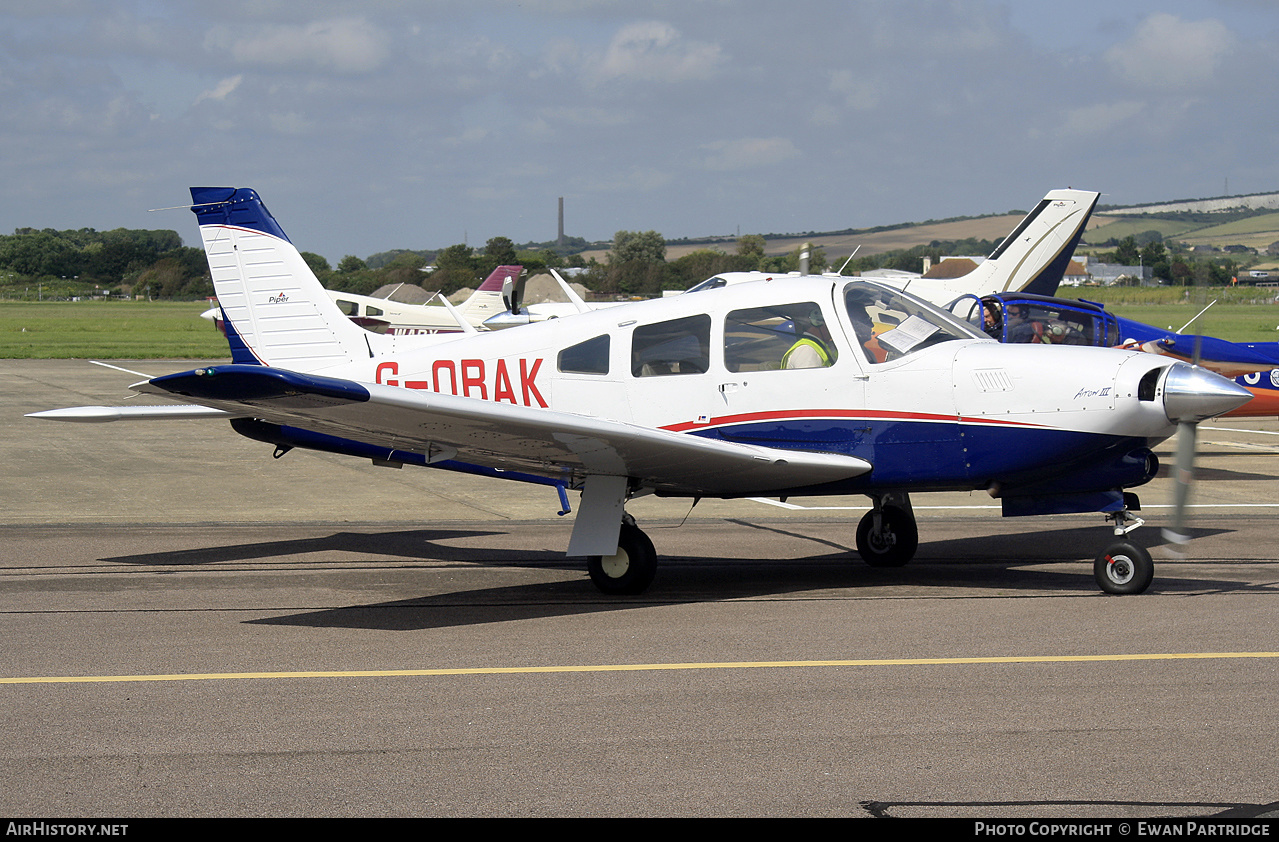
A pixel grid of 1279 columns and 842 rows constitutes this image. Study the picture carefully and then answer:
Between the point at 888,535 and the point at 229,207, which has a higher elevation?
the point at 229,207

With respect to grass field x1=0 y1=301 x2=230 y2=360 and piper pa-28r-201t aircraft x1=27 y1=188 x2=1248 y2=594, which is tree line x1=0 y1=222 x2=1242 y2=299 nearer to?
grass field x1=0 y1=301 x2=230 y2=360

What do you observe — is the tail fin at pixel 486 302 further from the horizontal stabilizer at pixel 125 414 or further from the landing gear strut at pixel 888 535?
the landing gear strut at pixel 888 535

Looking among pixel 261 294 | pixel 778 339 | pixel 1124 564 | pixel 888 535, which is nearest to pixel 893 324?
pixel 778 339

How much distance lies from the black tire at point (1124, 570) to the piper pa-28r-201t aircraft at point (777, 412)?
0.01m

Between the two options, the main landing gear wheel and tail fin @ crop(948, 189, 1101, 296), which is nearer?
the main landing gear wheel

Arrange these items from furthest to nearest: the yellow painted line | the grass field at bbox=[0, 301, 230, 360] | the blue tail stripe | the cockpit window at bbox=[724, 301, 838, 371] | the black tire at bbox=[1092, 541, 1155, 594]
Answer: the grass field at bbox=[0, 301, 230, 360]
the blue tail stripe
the cockpit window at bbox=[724, 301, 838, 371]
the black tire at bbox=[1092, 541, 1155, 594]
the yellow painted line

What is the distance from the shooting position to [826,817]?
3982 millimetres

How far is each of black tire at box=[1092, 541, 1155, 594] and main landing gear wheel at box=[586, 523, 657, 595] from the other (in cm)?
308

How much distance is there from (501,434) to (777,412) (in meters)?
2.05

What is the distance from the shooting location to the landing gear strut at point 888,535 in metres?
9.13

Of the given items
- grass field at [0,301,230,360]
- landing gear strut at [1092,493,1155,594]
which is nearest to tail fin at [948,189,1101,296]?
landing gear strut at [1092,493,1155,594]

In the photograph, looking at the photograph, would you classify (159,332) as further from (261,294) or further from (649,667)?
(649,667)

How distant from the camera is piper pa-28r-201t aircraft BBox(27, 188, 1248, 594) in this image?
7.23 meters

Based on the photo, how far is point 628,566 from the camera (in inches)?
321
